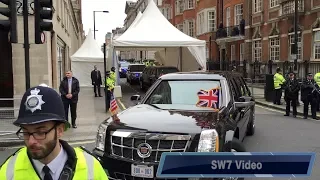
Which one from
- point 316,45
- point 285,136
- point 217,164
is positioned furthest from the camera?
point 316,45

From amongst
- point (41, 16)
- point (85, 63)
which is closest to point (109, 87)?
point (41, 16)

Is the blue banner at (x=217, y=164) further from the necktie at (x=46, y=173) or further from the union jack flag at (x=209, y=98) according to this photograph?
the union jack flag at (x=209, y=98)

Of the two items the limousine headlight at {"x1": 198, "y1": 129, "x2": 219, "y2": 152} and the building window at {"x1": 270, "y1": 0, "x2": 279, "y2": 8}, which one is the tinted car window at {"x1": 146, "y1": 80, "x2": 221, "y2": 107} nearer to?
the limousine headlight at {"x1": 198, "y1": 129, "x2": 219, "y2": 152}

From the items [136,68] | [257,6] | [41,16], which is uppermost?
[257,6]

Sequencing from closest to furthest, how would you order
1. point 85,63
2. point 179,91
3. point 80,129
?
point 179,91, point 80,129, point 85,63

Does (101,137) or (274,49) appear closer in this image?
(101,137)

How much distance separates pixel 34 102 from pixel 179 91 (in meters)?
4.97

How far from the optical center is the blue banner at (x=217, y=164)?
2.57 m

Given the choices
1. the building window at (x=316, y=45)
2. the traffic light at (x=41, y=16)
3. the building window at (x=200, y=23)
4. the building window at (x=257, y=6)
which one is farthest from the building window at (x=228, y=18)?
the traffic light at (x=41, y=16)

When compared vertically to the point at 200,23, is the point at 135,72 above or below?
below

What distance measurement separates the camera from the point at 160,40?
19.4 meters

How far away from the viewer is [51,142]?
1.83m

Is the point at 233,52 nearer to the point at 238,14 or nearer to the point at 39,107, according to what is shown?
the point at 238,14

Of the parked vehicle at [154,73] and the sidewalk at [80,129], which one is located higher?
the parked vehicle at [154,73]
